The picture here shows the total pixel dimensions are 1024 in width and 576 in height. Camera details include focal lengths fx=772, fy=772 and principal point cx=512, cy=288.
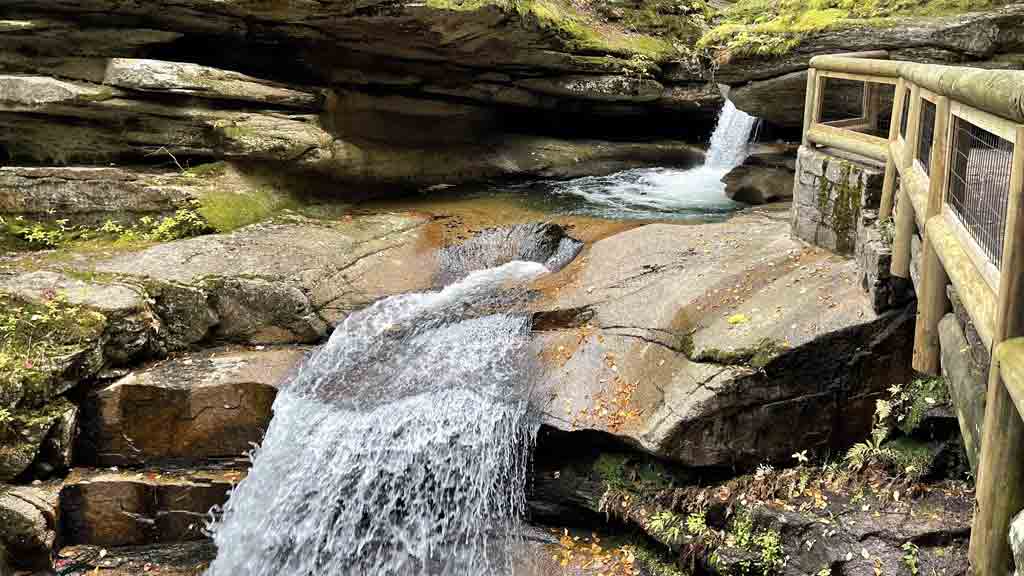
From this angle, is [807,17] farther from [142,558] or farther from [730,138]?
[142,558]

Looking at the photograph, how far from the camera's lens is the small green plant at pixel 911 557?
6629 mm

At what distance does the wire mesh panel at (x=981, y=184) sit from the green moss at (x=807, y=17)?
877 centimetres

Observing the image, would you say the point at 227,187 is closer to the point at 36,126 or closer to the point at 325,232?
the point at 325,232

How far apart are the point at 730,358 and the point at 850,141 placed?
3071mm

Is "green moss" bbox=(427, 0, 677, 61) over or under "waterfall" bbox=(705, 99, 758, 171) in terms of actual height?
over

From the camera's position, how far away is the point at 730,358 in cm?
793

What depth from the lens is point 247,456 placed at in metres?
9.42

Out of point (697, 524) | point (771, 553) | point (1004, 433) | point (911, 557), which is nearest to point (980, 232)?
point (1004, 433)

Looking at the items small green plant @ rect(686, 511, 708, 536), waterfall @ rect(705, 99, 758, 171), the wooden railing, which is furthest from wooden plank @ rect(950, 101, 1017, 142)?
waterfall @ rect(705, 99, 758, 171)

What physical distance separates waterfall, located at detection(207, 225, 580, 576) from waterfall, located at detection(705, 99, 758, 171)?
10.3 meters

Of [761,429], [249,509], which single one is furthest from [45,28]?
[761,429]

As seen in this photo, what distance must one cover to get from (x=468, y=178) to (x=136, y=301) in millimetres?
8270

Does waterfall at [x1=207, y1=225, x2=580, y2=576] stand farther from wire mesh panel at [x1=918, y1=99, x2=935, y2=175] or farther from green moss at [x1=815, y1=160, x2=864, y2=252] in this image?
wire mesh panel at [x1=918, y1=99, x2=935, y2=175]

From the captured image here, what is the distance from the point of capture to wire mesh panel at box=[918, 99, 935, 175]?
6.08m
